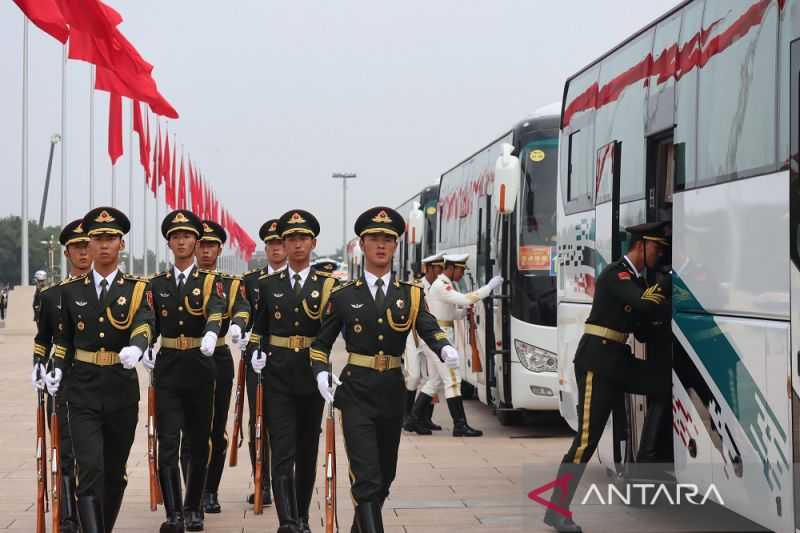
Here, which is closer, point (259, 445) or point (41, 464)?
point (41, 464)

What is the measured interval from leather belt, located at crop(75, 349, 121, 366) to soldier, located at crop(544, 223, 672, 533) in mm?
2931

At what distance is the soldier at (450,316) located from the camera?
1359cm

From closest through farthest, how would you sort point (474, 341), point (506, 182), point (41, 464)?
point (41, 464) → point (506, 182) → point (474, 341)

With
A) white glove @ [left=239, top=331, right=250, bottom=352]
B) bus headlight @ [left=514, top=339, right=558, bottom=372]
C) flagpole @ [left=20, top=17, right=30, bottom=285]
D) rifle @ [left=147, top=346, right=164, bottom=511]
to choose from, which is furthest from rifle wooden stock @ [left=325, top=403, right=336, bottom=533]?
flagpole @ [left=20, top=17, right=30, bottom=285]

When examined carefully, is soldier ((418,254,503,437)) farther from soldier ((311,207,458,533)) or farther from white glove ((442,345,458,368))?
white glove ((442,345,458,368))

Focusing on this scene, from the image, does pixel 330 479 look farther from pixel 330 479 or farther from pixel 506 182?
pixel 506 182

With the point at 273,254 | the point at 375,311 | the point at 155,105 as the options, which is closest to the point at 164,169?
the point at 155,105

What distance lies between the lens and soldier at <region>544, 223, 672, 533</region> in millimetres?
8039

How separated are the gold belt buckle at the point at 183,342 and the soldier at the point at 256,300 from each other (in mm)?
508

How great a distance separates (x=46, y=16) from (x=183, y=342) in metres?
8.75

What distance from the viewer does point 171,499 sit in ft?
27.2

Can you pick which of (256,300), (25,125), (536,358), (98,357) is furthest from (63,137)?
(98,357)

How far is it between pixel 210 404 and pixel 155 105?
14.8m

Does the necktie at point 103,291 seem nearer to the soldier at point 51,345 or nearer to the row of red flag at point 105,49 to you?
the soldier at point 51,345
